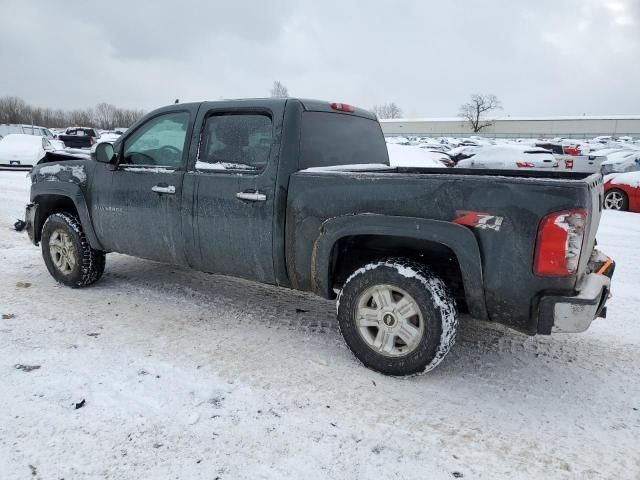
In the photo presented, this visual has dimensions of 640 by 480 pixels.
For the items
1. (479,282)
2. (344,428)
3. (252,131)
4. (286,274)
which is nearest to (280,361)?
(286,274)

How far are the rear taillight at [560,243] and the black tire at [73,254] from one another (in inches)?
164

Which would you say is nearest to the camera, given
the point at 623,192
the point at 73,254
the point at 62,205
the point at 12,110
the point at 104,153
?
the point at 104,153

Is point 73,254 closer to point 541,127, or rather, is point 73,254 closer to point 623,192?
point 623,192

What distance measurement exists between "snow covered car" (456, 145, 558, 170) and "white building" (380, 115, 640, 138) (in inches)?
2701

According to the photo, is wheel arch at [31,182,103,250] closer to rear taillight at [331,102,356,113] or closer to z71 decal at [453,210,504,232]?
rear taillight at [331,102,356,113]

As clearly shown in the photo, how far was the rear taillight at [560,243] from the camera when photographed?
2.62 metres

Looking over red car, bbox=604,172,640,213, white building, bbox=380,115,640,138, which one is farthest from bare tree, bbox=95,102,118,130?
Answer: red car, bbox=604,172,640,213

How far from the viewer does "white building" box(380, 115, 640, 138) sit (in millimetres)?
91750

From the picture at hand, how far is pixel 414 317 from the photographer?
10.4ft

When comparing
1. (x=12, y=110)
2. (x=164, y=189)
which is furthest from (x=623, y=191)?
(x=12, y=110)

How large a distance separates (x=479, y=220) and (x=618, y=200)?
10.1 m

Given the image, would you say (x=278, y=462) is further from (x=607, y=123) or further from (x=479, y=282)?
(x=607, y=123)

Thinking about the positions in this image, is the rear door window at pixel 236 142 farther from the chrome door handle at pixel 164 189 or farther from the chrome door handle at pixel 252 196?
the chrome door handle at pixel 164 189

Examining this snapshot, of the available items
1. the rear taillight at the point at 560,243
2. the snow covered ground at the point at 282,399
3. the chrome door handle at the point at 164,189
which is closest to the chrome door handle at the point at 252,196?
the chrome door handle at the point at 164,189
